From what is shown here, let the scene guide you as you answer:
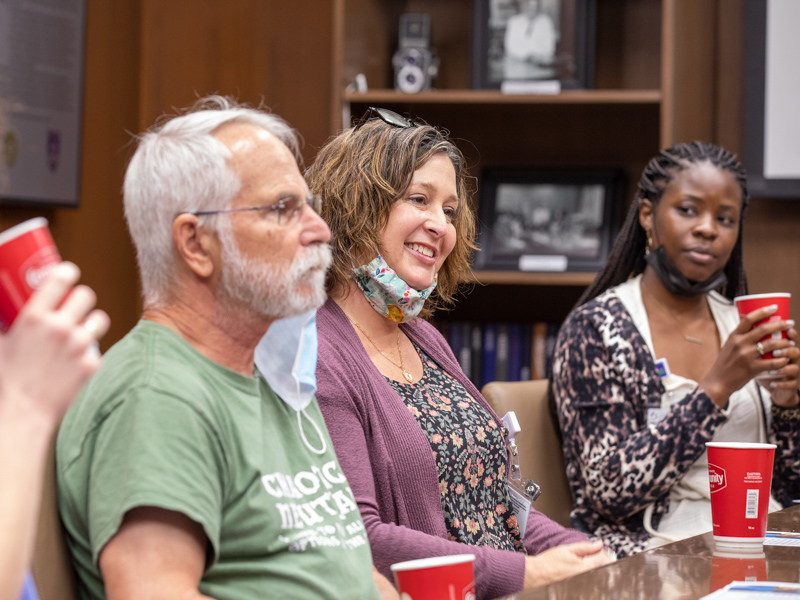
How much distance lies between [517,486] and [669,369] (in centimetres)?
61

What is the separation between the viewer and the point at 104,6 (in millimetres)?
3023

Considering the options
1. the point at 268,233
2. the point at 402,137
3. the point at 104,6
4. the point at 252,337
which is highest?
the point at 104,6

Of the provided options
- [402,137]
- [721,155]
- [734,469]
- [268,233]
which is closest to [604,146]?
[721,155]

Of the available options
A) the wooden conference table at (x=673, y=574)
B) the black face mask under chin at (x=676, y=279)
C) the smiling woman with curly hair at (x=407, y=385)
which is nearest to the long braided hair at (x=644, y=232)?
the black face mask under chin at (x=676, y=279)

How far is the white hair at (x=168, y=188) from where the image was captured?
1105 millimetres

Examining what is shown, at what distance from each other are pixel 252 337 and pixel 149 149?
0.26 meters

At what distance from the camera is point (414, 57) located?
2893mm

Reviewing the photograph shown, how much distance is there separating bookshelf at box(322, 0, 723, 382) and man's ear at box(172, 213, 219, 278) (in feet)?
5.52

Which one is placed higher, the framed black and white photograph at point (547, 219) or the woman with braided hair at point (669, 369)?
the framed black and white photograph at point (547, 219)

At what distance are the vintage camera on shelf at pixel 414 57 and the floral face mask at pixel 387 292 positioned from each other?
1245mm

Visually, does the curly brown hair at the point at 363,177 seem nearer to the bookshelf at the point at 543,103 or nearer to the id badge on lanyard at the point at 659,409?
the id badge on lanyard at the point at 659,409

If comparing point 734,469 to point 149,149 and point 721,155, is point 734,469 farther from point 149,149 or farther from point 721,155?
point 721,155

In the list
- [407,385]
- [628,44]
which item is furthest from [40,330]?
[628,44]

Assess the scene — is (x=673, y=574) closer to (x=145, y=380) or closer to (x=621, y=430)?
(x=145, y=380)
